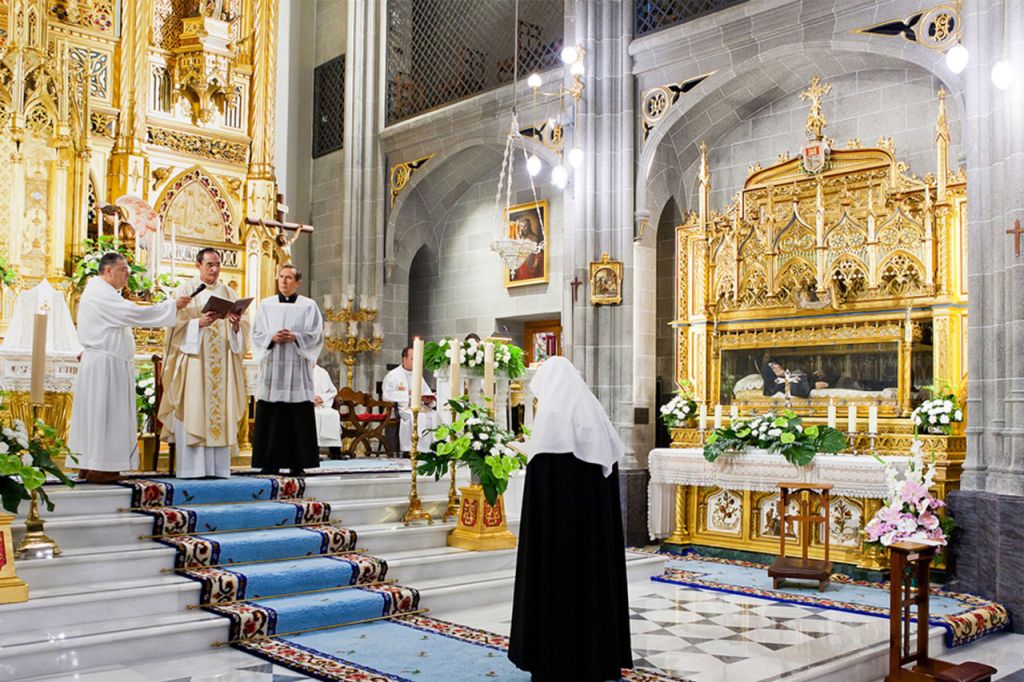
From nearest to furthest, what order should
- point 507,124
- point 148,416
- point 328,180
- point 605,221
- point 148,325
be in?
point 148,325 < point 148,416 < point 605,221 < point 507,124 < point 328,180

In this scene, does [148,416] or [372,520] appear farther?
[148,416]

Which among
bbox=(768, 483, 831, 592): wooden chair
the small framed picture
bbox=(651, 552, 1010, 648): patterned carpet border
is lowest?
bbox=(651, 552, 1010, 648): patterned carpet border

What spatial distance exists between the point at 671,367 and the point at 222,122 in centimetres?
655

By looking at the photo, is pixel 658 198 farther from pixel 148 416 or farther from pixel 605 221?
pixel 148 416

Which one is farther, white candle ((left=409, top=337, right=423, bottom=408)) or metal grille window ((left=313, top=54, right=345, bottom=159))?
metal grille window ((left=313, top=54, right=345, bottom=159))

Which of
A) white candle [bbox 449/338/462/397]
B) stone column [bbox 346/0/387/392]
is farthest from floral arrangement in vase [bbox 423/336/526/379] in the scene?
stone column [bbox 346/0/387/392]

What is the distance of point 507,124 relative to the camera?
13094mm

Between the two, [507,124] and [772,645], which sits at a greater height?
[507,124]

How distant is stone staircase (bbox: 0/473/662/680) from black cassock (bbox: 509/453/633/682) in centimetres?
204

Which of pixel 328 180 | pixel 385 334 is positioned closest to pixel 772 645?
pixel 385 334

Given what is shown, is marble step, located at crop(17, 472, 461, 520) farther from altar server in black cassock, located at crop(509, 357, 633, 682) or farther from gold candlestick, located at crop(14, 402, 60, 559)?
altar server in black cassock, located at crop(509, 357, 633, 682)

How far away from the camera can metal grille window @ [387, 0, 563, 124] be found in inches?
529

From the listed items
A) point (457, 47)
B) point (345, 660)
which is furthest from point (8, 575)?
point (457, 47)

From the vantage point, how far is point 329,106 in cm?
1606
